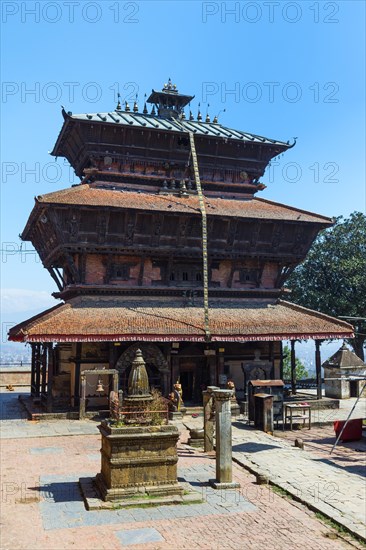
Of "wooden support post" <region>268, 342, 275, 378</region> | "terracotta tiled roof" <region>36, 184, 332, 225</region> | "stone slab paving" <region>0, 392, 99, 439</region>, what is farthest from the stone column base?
"terracotta tiled roof" <region>36, 184, 332, 225</region>

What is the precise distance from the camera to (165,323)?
25078 mm

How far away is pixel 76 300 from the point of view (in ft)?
85.5

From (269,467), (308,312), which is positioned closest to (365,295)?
(308,312)

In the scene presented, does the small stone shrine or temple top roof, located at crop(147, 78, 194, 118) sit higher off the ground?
temple top roof, located at crop(147, 78, 194, 118)

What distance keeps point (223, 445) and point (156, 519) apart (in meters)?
2.88

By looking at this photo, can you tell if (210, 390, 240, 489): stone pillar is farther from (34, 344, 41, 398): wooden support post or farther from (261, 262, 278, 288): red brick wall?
(261, 262, 278, 288): red brick wall

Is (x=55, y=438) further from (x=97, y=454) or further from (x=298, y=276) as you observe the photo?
(x=298, y=276)

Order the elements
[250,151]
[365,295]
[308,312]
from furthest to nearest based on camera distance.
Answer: [365,295], [250,151], [308,312]

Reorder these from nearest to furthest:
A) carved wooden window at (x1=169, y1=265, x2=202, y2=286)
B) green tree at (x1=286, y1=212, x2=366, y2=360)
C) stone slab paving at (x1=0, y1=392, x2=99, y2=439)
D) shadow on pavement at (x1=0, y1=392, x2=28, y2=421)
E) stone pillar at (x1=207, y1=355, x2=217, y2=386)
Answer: stone slab paving at (x1=0, y1=392, x2=99, y2=439)
shadow on pavement at (x1=0, y1=392, x2=28, y2=421)
stone pillar at (x1=207, y1=355, x2=217, y2=386)
carved wooden window at (x1=169, y1=265, x2=202, y2=286)
green tree at (x1=286, y1=212, x2=366, y2=360)

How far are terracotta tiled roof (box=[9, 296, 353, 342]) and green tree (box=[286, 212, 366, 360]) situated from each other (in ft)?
53.6

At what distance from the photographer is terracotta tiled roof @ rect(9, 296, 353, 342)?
75.9 ft

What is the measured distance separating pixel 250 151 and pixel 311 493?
76.2 feet

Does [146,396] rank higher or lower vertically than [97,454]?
higher

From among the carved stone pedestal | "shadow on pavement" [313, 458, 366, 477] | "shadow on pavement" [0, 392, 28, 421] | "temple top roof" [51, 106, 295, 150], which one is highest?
"temple top roof" [51, 106, 295, 150]
